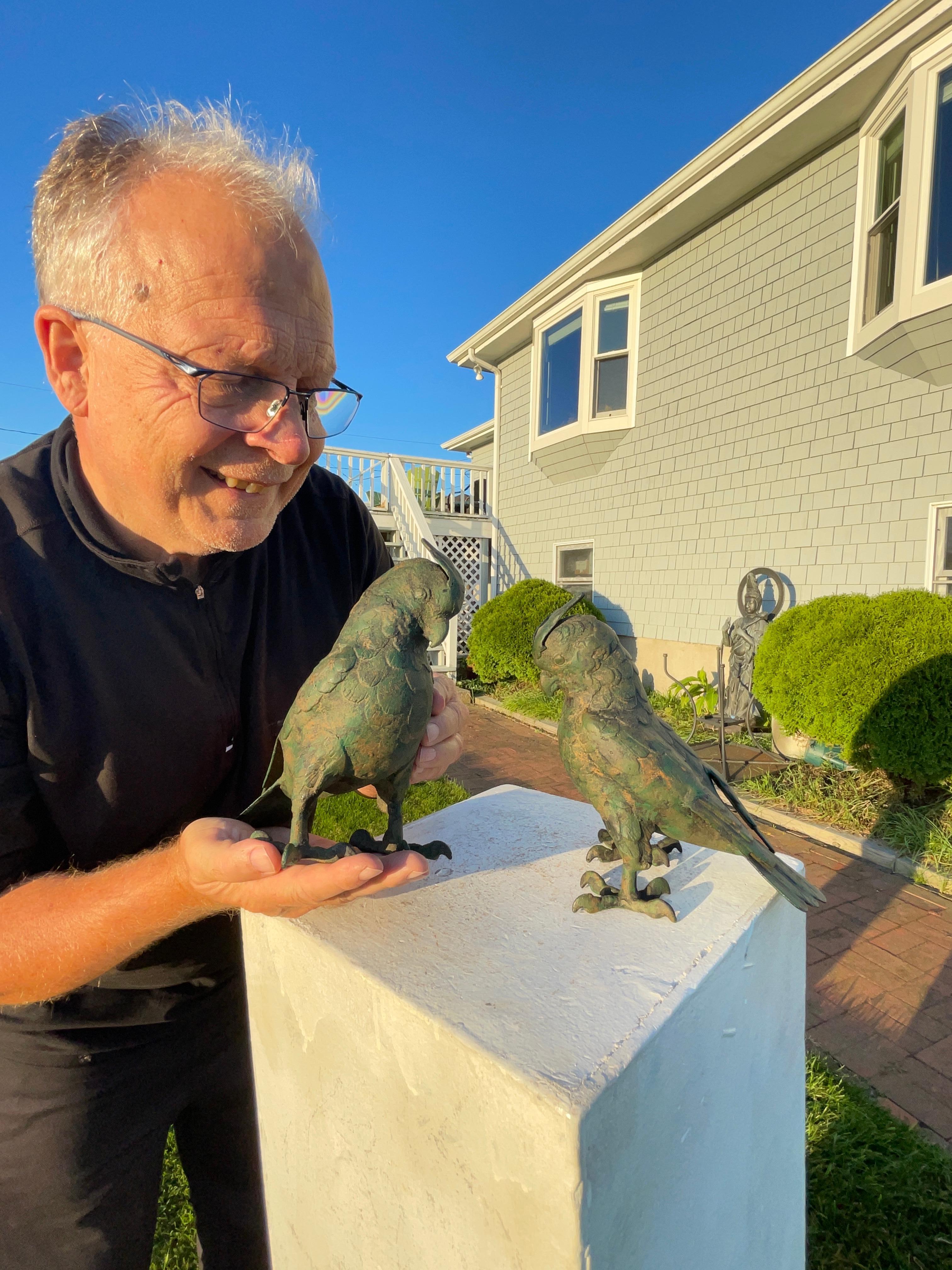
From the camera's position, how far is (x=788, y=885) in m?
1.42

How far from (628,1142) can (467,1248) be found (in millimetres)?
368

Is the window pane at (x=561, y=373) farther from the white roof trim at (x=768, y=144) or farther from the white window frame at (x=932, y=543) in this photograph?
the white window frame at (x=932, y=543)

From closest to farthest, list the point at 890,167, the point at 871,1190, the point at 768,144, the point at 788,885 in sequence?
the point at 788,885 < the point at 871,1190 < the point at 890,167 < the point at 768,144

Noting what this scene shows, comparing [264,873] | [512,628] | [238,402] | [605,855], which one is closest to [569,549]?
[512,628]

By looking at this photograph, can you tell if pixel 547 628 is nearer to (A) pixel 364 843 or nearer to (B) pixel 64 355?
(A) pixel 364 843

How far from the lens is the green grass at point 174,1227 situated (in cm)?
217

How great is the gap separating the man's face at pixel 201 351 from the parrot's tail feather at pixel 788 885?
129 cm

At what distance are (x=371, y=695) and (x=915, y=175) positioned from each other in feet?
20.6

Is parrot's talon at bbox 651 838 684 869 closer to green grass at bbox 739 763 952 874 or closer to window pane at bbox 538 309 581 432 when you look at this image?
green grass at bbox 739 763 952 874

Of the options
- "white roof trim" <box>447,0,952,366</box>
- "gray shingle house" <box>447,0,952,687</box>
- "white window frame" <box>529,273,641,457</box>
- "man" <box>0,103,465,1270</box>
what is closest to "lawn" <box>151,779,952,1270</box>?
"man" <box>0,103,465,1270</box>

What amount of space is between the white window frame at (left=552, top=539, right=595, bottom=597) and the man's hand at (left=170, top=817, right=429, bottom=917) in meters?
8.31

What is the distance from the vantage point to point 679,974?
1.29 meters

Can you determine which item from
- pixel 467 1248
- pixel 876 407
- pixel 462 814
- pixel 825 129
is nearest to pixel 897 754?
pixel 876 407

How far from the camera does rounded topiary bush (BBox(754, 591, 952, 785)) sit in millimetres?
4449
